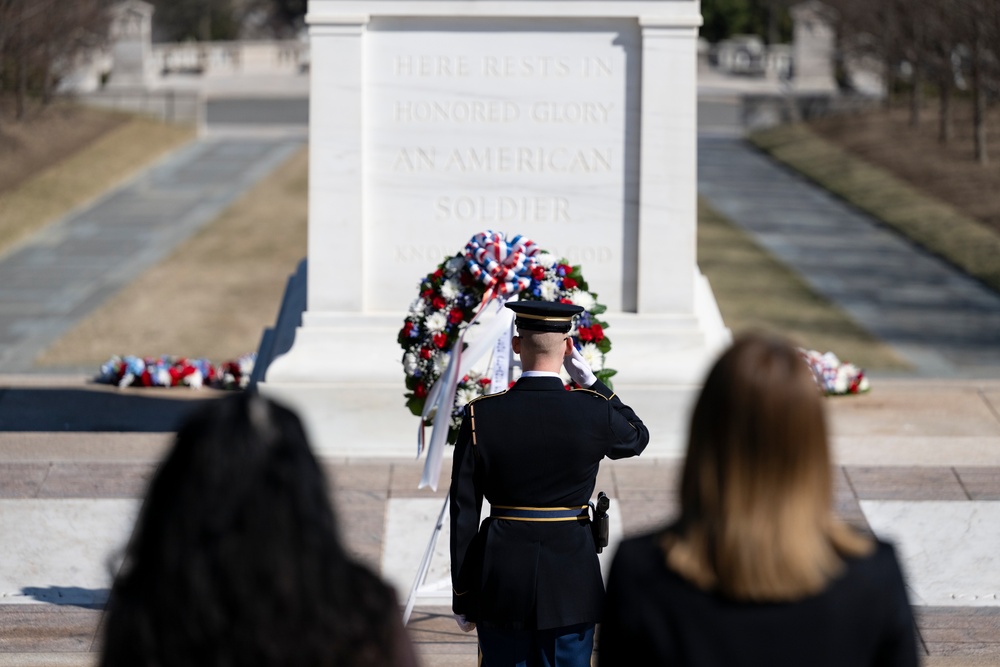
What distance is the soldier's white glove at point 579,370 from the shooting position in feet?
15.7

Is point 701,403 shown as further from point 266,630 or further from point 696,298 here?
point 696,298

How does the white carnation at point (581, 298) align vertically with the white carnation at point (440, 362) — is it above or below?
above

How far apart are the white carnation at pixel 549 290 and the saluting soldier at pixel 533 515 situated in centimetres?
217

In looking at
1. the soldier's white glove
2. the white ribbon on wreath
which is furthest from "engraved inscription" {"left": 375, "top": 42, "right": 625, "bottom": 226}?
the soldier's white glove

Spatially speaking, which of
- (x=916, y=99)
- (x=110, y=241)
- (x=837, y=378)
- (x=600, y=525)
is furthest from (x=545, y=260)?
(x=916, y=99)

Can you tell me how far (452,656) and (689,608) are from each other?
10.3ft

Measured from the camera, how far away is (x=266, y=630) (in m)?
2.22

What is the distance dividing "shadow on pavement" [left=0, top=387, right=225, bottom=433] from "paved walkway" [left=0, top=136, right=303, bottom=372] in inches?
96.4

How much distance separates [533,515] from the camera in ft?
13.6

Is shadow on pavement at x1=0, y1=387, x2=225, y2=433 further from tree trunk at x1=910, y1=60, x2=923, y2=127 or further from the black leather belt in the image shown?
tree trunk at x1=910, y1=60, x2=923, y2=127

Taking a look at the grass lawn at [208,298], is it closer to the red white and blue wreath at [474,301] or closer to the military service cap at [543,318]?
the red white and blue wreath at [474,301]

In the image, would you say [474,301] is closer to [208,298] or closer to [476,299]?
[476,299]

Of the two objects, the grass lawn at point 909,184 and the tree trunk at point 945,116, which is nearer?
the grass lawn at point 909,184

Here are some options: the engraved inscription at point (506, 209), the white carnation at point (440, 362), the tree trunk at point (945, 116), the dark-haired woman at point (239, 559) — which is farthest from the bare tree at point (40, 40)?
the dark-haired woman at point (239, 559)
